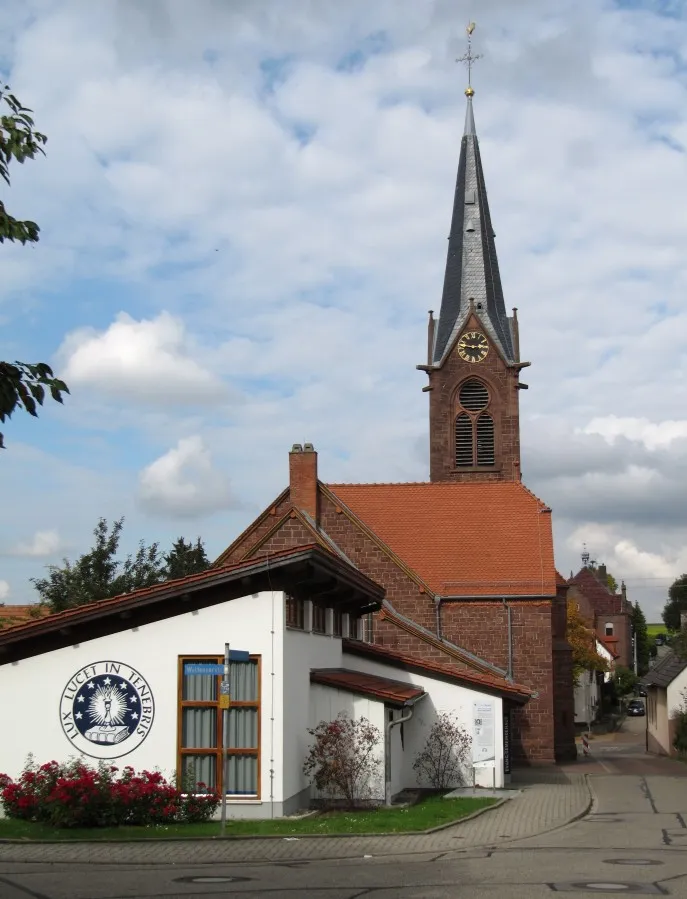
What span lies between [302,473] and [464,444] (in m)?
15.2

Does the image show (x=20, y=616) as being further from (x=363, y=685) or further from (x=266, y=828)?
(x=266, y=828)

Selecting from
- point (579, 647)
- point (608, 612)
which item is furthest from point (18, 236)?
point (608, 612)

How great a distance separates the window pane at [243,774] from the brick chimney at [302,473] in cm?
2084

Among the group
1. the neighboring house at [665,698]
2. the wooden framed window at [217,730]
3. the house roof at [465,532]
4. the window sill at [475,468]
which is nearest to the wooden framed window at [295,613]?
the wooden framed window at [217,730]

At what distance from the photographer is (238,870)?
12688 millimetres

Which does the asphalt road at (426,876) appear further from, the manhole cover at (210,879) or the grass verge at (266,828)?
the grass verge at (266,828)

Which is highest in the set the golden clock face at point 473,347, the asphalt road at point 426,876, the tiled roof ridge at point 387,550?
the golden clock face at point 473,347

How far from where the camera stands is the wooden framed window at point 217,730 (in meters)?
17.9

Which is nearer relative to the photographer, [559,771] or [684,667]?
[559,771]

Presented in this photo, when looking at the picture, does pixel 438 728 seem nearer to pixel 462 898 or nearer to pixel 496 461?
pixel 462 898

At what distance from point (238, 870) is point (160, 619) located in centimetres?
631

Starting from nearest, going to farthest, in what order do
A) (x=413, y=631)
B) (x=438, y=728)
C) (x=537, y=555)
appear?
(x=438, y=728)
(x=413, y=631)
(x=537, y=555)

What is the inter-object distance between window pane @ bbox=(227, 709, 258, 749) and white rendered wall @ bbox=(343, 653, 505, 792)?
8.03 m

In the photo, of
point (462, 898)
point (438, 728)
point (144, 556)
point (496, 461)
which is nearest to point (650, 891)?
point (462, 898)
